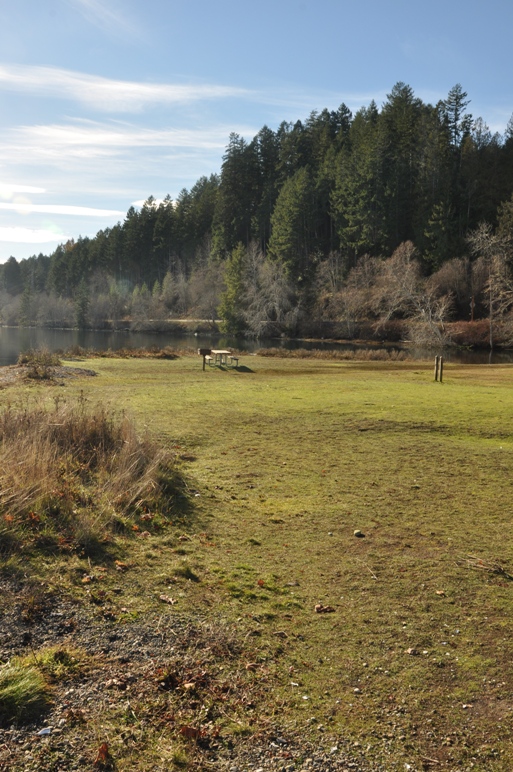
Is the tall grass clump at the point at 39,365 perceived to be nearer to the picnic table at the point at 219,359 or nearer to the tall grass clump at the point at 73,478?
the picnic table at the point at 219,359

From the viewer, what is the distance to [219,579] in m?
7.33

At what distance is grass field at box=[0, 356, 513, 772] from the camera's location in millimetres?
4965

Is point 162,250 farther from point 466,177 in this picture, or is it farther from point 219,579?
point 219,579

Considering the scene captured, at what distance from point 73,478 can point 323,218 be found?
101629mm

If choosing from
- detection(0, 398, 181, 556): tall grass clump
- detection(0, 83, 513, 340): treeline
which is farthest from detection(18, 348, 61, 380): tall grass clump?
detection(0, 83, 513, 340): treeline

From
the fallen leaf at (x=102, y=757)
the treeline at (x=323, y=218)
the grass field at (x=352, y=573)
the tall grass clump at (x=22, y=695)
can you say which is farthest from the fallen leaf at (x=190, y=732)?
the treeline at (x=323, y=218)

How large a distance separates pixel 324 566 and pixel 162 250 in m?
141

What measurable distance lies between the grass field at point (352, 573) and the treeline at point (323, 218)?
6337 centimetres

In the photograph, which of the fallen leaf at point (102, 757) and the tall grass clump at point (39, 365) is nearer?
the fallen leaf at point (102, 757)

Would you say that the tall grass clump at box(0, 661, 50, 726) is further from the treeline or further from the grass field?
the treeline

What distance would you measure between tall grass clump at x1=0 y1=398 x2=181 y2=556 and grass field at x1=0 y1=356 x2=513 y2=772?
0.52m

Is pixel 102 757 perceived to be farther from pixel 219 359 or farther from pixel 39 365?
pixel 219 359

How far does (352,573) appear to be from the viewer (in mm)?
7656

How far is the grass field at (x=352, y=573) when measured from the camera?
4.96 m
